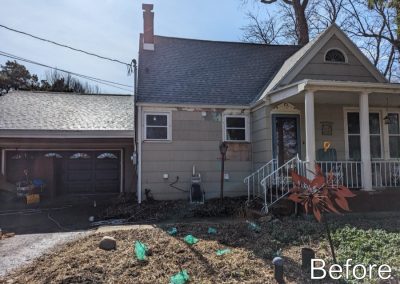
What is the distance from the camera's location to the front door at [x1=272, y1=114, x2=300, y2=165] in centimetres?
1062

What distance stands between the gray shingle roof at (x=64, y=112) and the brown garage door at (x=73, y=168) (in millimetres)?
1396

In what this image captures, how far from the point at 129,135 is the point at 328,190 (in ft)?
32.6

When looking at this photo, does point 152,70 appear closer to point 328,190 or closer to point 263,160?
point 263,160

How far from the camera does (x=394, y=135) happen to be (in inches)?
448

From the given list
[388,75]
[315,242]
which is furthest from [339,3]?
[315,242]

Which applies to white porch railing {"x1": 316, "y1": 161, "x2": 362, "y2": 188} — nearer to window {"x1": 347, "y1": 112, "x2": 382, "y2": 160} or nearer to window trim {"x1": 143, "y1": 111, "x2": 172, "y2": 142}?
window {"x1": 347, "y1": 112, "x2": 382, "y2": 160}

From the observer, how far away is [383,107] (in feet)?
37.0

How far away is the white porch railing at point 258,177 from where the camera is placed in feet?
33.2

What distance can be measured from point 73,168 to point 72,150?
30.8 inches

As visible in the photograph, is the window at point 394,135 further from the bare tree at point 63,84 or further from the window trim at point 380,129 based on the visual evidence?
the bare tree at point 63,84

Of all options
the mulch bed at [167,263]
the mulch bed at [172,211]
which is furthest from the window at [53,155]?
the mulch bed at [167,263]

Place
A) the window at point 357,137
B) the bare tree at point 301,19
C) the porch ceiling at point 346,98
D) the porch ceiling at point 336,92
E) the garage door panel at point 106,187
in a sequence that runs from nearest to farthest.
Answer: the porch ceiling at point 336,92
the porch ceiling at point 346,98
the window at point 357,137
the garage door panel at point 106,187
the bare tree at point 301,19

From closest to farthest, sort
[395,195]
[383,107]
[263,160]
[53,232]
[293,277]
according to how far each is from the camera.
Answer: [293,277] → [53,232] → [395,195] → [263,160] → [383,107]

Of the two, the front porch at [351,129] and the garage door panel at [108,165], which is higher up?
the front porch at [351,129]
